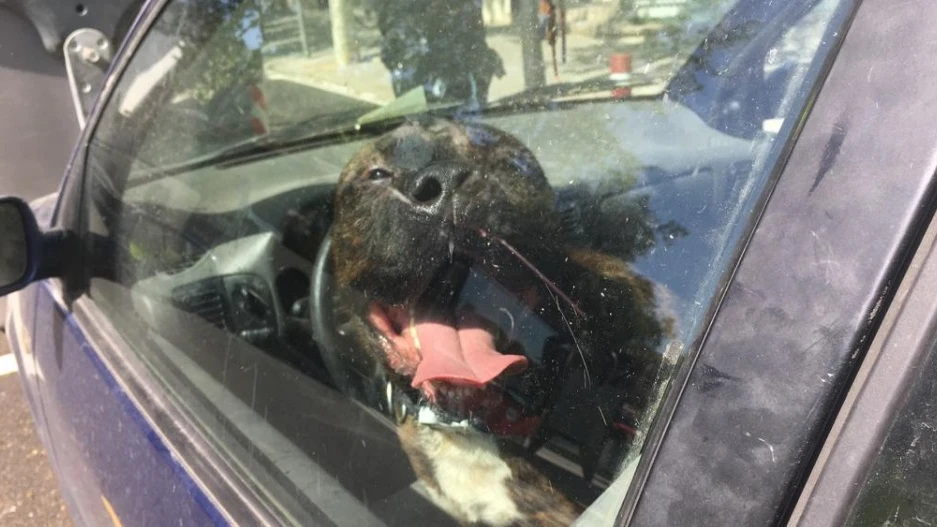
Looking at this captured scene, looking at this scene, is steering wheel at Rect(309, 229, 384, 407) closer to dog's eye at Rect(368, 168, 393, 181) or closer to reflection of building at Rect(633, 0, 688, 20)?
dog's eye at Rect(368, 168, 393, 181)

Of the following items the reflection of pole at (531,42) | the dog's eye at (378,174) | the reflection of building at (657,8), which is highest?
the reflection of building at (657,8)

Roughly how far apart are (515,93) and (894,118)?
3.68ft

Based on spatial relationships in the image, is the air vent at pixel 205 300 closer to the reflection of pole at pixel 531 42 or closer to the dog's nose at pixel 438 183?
the dog's nose at pixel 438 183

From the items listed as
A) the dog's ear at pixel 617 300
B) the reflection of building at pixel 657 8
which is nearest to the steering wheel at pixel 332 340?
the dog's ear at pixel 617 300

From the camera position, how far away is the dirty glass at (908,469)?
26.6 inches

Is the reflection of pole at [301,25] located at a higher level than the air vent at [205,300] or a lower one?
higher

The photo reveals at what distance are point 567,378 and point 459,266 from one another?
1.30 feet

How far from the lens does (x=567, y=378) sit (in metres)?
1.07

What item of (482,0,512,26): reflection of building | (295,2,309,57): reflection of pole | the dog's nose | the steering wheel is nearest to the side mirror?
the steering wheel

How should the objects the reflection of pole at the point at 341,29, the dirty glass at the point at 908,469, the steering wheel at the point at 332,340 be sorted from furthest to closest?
the reflection of pole at the point at 341,29 → the steering wheel at the point at 332,340 → the dirty glass at the point at 908,469

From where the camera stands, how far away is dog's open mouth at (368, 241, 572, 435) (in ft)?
3.91

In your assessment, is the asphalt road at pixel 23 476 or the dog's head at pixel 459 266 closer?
the dog's head at pixel 459 266

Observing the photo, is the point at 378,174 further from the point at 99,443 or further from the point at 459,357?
the point at 99,443

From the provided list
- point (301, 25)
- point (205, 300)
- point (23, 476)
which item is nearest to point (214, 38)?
point (301, 25)
